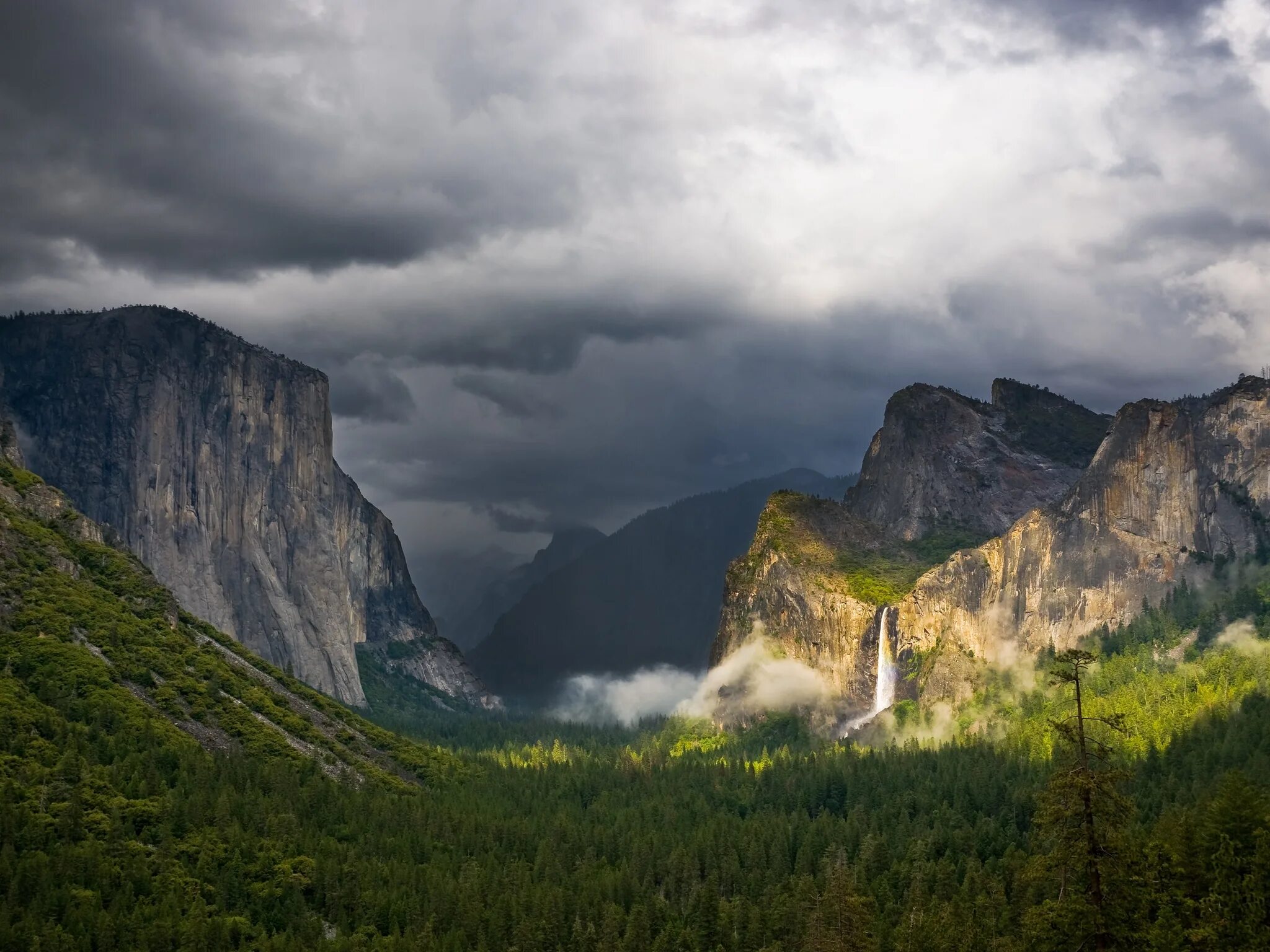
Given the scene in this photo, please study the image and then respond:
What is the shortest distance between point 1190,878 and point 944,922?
162 feet

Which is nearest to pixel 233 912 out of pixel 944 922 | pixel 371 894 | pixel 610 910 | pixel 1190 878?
pixel 371 894

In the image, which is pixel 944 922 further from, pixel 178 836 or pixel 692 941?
pixel 178 836

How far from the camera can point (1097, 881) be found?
74.9 meters

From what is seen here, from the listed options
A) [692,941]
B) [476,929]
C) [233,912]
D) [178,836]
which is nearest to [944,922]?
[692,941]

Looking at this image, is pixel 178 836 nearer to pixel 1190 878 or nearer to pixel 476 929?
pixel 476 929

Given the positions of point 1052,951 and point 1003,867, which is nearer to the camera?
point 1052,951

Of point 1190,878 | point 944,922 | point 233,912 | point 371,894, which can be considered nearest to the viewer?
point 1190,878

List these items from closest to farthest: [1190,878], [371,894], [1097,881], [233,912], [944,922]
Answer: [1097,881]
[1190,878]
[944,922]
[233,912]
[371,894]

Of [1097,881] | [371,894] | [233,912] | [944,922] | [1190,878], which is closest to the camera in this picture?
[1097,881]

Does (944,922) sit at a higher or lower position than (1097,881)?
lower

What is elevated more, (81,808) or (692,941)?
(81,808)

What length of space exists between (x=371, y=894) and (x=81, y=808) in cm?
3640

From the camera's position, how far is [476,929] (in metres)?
168

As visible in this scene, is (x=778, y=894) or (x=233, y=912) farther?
Answer: (x=778, y=894)
